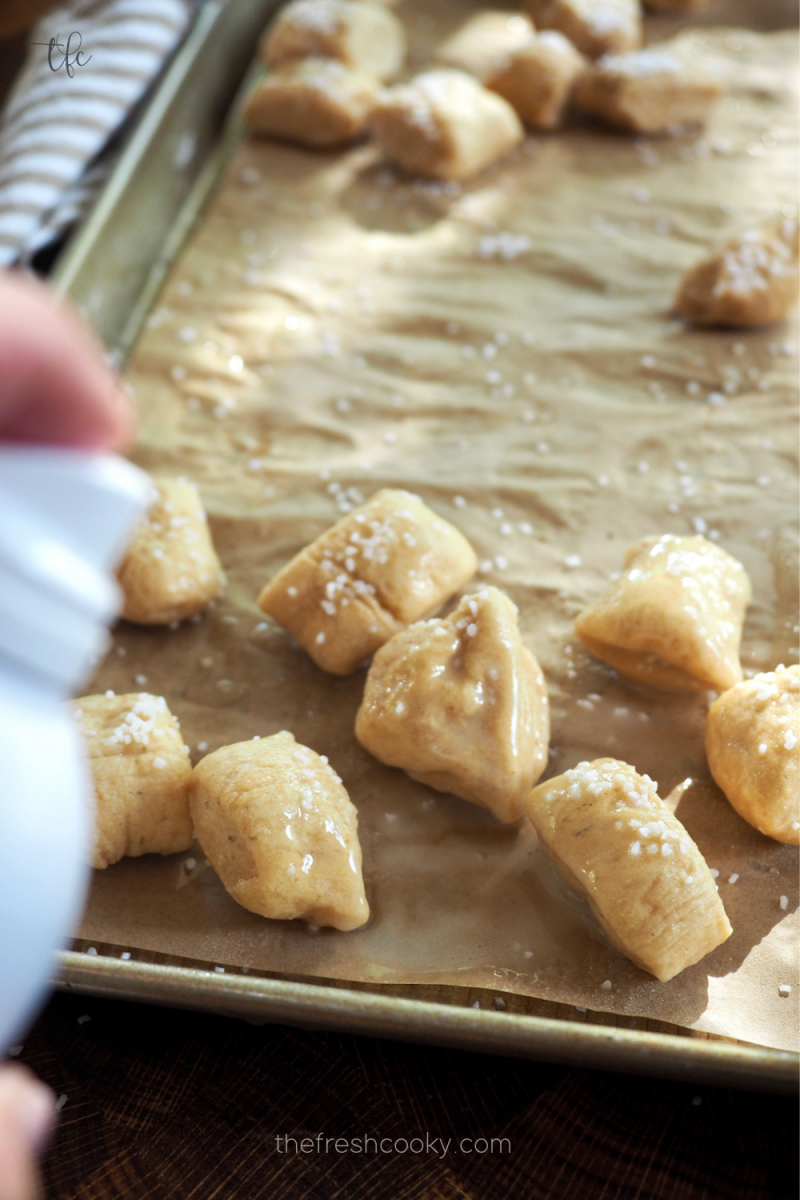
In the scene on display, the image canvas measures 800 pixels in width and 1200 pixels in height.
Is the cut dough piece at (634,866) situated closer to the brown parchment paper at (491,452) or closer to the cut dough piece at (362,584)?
the brown parchment paper at (491,452)

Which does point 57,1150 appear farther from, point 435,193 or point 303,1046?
point 435,193

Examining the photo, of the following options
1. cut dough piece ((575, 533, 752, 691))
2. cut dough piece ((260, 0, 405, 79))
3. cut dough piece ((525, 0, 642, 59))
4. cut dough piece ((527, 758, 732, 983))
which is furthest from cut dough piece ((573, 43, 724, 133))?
cut dough piece ((527, 758, 732, 983))

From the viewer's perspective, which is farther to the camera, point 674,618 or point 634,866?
point 674,618

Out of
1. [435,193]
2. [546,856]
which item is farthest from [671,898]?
[435,193]

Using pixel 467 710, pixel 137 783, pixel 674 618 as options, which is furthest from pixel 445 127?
pixel 137 783

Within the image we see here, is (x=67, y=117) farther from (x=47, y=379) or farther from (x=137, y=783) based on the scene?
(x=47, y=379)

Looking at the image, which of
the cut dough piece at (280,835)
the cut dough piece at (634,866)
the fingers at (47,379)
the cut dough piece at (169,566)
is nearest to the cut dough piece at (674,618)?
the cut dough piece at (634,866)
